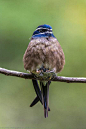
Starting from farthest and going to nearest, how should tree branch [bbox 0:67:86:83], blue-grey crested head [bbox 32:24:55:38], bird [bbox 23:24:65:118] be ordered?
blue-grey crested head [bbox 32:24:55:38]
bird [bbox 23:24:65:118]
tree branch [bbox 0:67:86:83]

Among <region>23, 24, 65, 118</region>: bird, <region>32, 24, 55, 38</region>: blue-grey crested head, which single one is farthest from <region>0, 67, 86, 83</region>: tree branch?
<region>32, 24, 55, 38</region>: blue-grey crested head

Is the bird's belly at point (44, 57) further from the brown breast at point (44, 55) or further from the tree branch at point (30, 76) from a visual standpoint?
the tree branch at point (30, 76)

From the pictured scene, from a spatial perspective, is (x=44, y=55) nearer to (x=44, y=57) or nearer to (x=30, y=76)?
(x=44, y=57)

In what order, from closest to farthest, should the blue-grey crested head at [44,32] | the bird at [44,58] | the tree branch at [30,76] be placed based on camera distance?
the tree branch at [30,76] → the bird at [44,58] → the blue-grey crested head at [44,32]

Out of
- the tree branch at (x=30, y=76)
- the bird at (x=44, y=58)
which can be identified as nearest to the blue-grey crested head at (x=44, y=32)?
the bird at (x=44, y=58)

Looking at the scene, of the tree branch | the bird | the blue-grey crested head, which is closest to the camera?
the tree branch

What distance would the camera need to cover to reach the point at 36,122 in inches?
239

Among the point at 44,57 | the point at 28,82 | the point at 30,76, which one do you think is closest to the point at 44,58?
the point at 44,57

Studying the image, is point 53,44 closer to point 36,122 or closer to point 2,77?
point 36,122

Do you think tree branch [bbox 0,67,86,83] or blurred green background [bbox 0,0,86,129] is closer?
tree branch [bbox 0,67,86,83]

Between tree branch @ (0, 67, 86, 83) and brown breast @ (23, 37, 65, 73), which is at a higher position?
brown breast @ (23, 37, 65, 73)

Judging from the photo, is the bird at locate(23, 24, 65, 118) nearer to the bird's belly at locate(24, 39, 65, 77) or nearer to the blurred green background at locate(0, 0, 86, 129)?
the bird's belly at locate(24, 39, 65, 77)

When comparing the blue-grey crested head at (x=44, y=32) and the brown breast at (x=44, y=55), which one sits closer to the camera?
the brown breast at (x=44, y=55)

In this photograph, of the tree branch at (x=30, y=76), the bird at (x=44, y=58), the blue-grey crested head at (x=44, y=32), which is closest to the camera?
the tree branch at (x=30, y=76)
